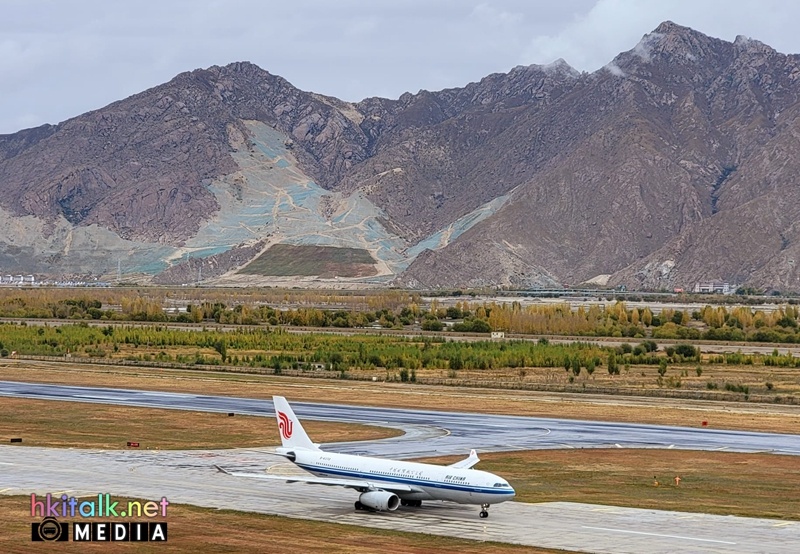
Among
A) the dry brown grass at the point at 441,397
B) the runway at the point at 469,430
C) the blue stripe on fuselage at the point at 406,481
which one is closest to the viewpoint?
the blue stripe on fuselage at the point at 406,481

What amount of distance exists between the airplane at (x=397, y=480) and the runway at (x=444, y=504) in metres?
0.74

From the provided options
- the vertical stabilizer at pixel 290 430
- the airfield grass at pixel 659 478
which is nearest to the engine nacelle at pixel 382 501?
the vertical stabilizer at pixel 290 430

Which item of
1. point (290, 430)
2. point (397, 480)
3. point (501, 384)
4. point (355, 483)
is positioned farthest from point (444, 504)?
point (501, 384)

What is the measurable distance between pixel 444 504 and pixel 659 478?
41.9 feet

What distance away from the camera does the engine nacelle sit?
44.6m

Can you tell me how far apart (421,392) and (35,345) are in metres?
60.5

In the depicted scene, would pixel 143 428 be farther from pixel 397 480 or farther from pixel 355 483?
pixel 397 480

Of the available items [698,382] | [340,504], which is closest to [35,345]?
[698,382]

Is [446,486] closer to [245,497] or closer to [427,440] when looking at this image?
[245,497]

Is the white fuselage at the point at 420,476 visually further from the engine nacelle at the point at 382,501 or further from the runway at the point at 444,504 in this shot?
the runway at the point at 444,504

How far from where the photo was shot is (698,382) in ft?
336

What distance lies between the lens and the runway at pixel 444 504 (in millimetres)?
40719

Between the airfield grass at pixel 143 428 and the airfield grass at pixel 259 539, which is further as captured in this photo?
the airfield grass at pixel 143 428

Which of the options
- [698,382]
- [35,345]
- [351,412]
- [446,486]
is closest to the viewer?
[446,486]
